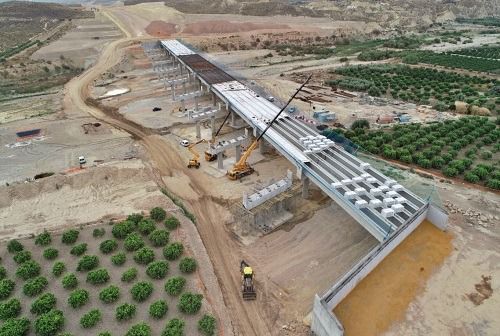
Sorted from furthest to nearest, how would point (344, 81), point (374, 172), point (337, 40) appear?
point (337, 40) < point (344, 81) < point (374, 172)

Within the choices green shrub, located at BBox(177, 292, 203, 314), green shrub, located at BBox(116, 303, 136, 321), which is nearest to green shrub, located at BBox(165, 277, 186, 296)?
green shrub, located at BBox(177, 292, 203, 314)

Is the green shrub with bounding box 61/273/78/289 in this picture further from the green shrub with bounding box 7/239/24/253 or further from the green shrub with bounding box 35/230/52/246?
the green shrub with bounding box 7/239/24/253

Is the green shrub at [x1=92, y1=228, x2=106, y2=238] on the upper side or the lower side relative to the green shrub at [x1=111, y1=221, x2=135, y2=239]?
lower

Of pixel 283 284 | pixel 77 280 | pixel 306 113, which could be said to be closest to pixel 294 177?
pixel 283 284

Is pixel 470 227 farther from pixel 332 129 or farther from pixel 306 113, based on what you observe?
pixel 306 113

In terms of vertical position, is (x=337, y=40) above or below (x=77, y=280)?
below

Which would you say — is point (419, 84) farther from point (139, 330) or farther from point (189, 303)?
point (139, 330)
